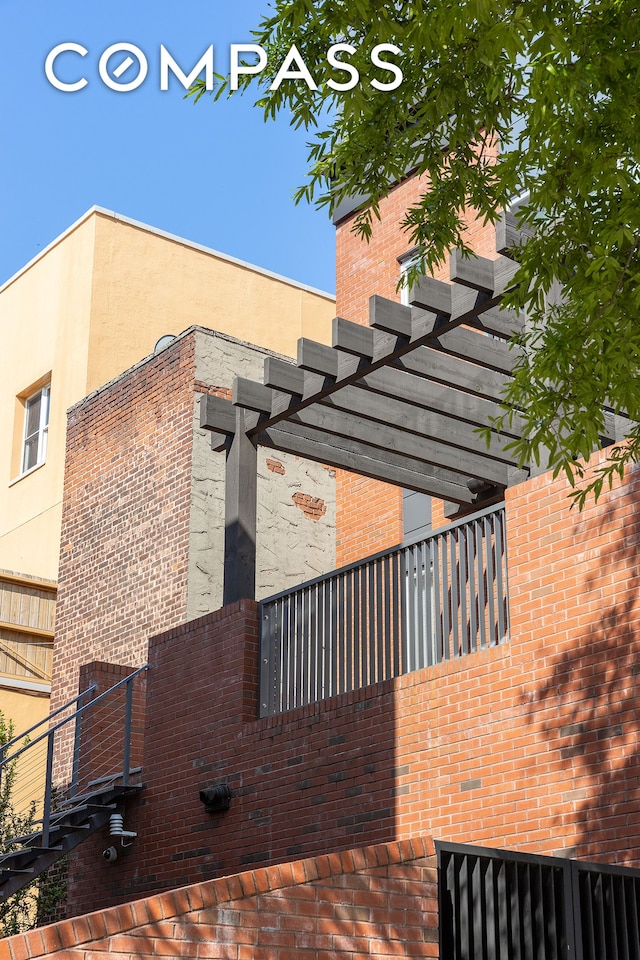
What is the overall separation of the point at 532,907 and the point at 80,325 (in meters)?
16.5

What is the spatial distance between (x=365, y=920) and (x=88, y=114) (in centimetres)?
1026

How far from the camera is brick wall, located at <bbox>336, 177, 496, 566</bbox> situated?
653 inches

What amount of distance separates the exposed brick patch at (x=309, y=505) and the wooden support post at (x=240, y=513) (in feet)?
17.0

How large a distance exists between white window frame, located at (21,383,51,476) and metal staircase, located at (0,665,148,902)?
269 inches

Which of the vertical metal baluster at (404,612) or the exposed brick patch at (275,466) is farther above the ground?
the exposed brick patch at (275,466)

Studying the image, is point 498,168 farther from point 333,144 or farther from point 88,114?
point 88,114

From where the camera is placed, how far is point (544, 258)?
7.06m

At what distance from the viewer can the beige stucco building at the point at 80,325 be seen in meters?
21.7

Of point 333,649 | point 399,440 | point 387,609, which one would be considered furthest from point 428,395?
point 333,649

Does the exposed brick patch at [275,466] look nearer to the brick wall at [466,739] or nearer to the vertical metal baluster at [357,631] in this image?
the brick wall at [466,739]

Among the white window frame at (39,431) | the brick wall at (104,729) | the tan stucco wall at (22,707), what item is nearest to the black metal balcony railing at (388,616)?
the brick wall at (104,729)

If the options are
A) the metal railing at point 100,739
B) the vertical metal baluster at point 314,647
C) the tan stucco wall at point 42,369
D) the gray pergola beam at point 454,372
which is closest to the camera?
the gray pergola beam at point 454,372

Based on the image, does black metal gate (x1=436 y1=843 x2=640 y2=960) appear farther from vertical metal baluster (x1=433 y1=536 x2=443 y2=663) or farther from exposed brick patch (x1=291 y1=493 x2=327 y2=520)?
exposed brick patch (x1=291 y1=493 x2=327 y2=520)

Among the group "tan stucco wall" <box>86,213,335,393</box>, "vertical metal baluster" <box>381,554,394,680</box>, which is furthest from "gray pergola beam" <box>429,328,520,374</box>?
"tan stucco wall" <box>86,213,335,393</box>
